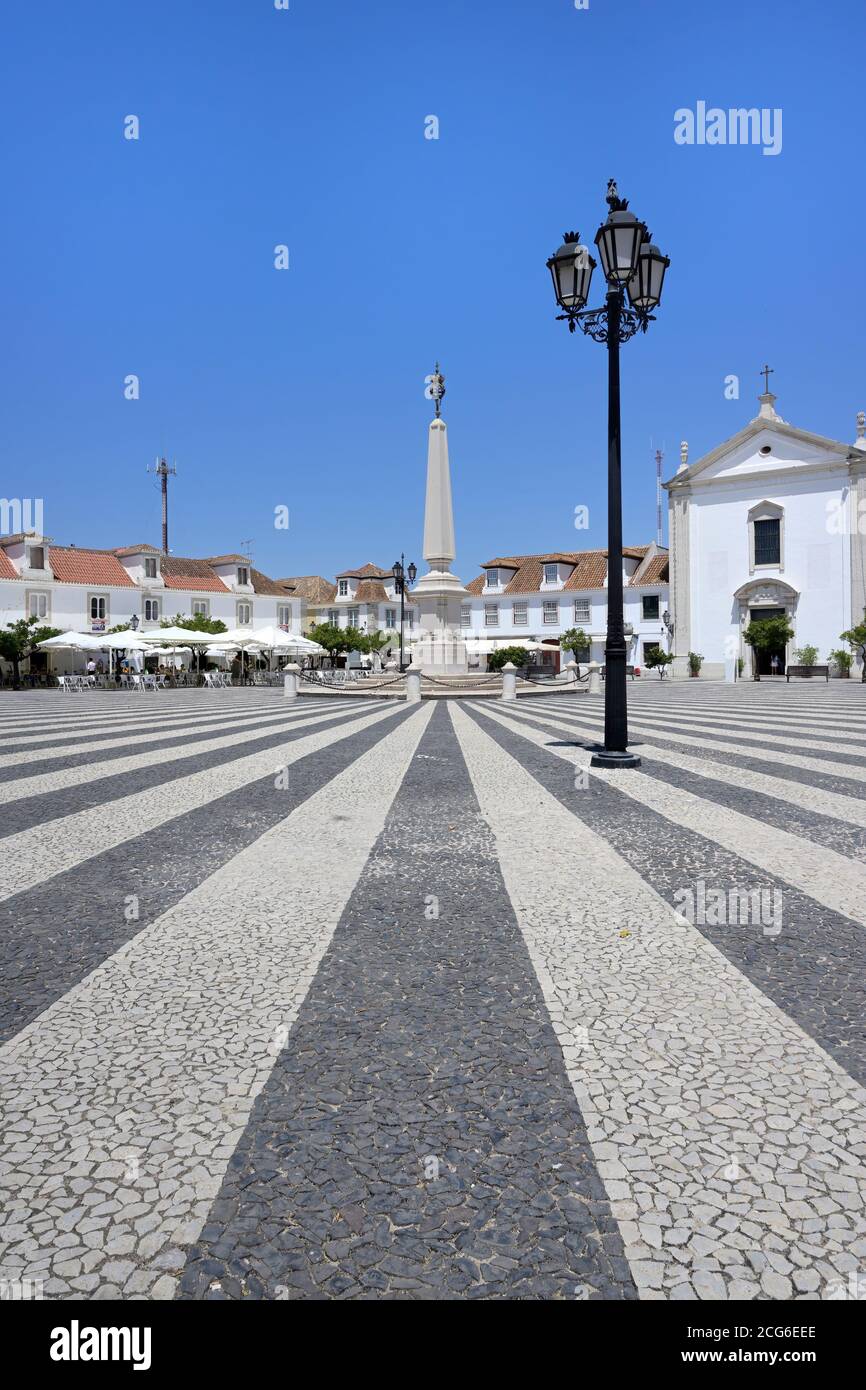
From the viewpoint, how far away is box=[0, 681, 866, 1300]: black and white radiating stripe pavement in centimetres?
174

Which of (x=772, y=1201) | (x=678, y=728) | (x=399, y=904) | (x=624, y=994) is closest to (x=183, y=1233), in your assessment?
(x=772, y=1201)

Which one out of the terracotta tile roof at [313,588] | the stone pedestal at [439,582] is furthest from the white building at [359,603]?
the stone pedestal at [439,582]

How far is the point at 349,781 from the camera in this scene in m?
8.04

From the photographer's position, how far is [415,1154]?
2.06 m

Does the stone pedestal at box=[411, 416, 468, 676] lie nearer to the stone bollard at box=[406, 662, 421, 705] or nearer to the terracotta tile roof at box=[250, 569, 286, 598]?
the stone bollard at box=[406, 662, 421, 705]

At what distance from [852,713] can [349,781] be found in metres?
13.2

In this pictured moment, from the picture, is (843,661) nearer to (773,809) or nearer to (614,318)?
(614,318)

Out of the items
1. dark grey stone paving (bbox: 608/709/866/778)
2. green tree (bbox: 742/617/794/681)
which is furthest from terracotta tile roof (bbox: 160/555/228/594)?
dark grey stone paving (bbox: 608/709/866/778)

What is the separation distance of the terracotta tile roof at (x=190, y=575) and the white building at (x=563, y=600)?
65.5ft

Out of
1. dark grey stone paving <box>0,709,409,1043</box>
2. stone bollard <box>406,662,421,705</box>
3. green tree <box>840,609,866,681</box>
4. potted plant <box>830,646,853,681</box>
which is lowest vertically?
dark grey stone paving <box>0,709,409,1043</box>

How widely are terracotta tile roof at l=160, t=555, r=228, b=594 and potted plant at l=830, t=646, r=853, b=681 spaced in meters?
41.9

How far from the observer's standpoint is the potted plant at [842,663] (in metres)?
40.3

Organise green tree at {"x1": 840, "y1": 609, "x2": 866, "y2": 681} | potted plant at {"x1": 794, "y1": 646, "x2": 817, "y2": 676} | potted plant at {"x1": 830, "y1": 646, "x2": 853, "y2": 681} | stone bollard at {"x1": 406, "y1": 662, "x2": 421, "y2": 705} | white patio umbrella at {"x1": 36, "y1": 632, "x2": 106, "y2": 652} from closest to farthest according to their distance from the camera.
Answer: stone bollard at {"x1": 406, "y1": 662, "x2": 421, "y2": 705} → white patio umbrella at {"x1": 36, "y1": 632, "x2": 106, "y2": 652} → green tree at {"x1": 840, "y1": 609, "x2": 866, "y2": 681} → potted plant at {"x1": 830, "y1": 646, "x2": 853, "y2": 681} → potted plant at {"x1": 794, "y1": 646, "x2": 817, "y2": 676}

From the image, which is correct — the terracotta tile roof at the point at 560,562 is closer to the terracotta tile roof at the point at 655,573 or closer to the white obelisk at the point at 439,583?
the terracotta tile roof at the point at 655,573
